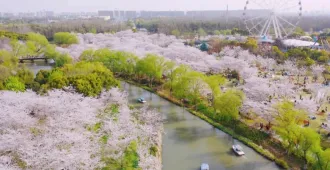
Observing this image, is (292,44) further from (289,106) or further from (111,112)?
(111,112)

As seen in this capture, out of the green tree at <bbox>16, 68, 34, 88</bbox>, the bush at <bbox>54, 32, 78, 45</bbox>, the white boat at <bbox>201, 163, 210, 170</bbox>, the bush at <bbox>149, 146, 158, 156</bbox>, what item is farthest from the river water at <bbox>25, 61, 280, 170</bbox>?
the bush at <bbox>54, 32, 78, 45</bbox>

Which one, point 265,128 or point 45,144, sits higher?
point 45,144

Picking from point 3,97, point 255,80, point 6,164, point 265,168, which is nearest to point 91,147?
point 6,164

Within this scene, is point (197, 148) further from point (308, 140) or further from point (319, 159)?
point (319, 159)

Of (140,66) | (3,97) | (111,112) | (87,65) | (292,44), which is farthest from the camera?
(292,44)

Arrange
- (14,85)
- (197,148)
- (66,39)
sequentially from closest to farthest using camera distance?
(197,148)
(14,85)
(66,39)

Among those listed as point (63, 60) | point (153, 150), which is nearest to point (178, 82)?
point (153, 150)
